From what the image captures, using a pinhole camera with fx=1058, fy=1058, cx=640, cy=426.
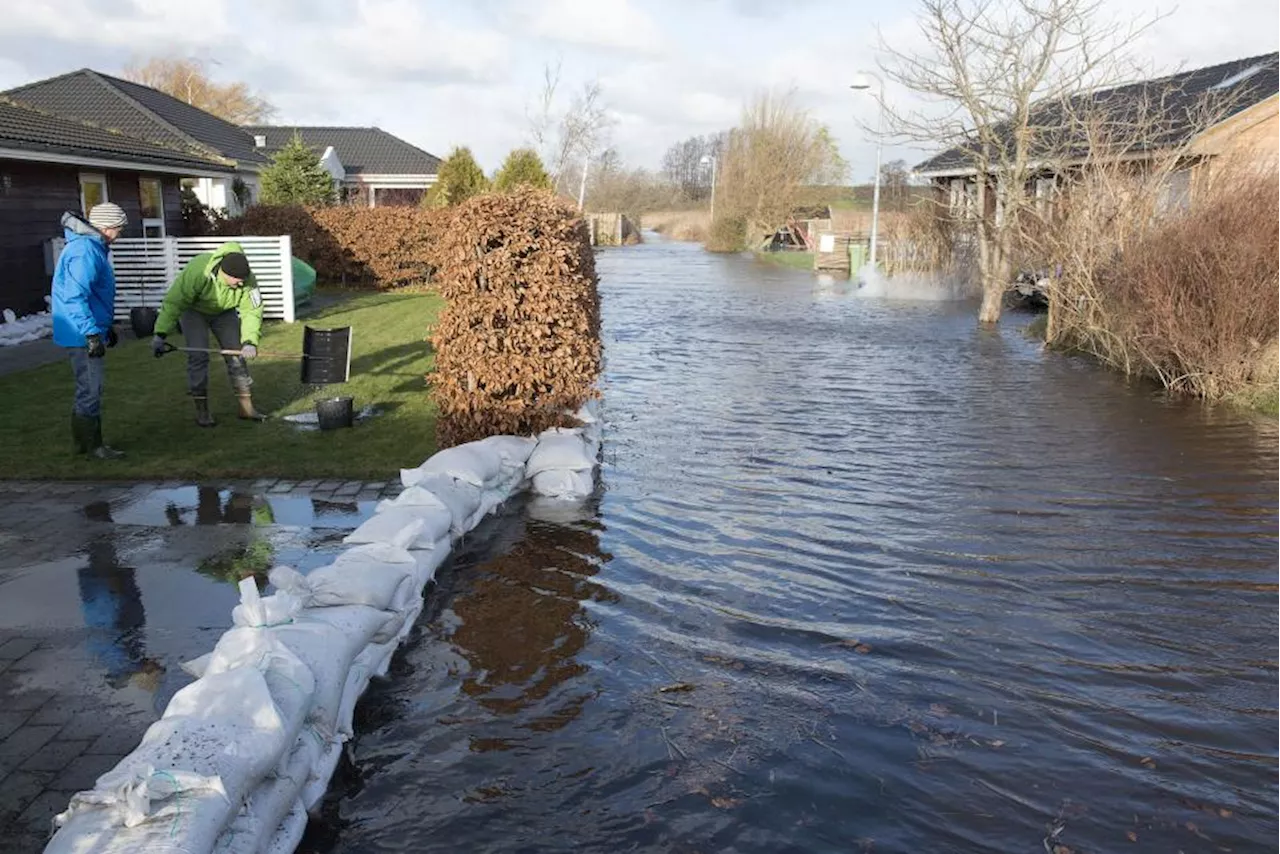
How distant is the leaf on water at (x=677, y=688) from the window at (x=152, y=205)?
62.2ft

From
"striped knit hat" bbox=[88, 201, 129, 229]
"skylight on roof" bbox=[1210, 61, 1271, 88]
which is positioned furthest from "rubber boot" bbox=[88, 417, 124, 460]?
"skylight on roof" bbox=[1210, 61, 1271, 88]

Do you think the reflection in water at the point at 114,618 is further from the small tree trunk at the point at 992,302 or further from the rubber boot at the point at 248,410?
the small tree trunk at the point at 992,302

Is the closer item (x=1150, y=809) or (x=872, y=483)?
(x=1150, y=809)

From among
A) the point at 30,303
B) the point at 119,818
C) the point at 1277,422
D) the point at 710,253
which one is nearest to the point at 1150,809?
the point at 119,818

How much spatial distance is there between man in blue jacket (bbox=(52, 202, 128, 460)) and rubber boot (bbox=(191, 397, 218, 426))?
44.3 inches

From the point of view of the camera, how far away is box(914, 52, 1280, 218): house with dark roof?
17.0 metres

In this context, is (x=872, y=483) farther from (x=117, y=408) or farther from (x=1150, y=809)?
(x=117, y=408)

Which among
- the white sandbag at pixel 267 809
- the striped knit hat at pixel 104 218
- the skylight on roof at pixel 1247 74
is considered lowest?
the white sandbag at pixel 267 809

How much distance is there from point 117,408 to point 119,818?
320 inches

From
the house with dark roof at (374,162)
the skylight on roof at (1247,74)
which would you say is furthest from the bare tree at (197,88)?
the skylight on roof at (1247,74)

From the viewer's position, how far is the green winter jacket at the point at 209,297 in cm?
912

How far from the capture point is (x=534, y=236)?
8242 millimetres

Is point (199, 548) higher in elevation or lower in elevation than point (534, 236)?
lower

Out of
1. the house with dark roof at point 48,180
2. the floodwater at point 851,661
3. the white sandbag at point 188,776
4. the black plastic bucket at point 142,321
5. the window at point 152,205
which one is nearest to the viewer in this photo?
the white sandbag at point 188,776
